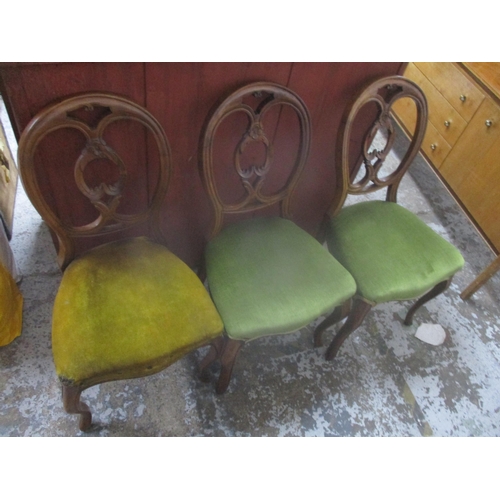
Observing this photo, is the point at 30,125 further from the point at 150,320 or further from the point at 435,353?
the point at 435,353

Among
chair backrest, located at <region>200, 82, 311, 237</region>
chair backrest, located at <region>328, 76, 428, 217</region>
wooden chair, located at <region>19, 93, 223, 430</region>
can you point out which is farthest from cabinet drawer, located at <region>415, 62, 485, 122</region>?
wooden chair, located at <region>19, 93, 223, 430</region>

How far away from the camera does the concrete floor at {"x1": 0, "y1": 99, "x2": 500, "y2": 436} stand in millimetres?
1319

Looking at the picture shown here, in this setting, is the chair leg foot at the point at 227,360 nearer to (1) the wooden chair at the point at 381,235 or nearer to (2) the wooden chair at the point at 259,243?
(2) the wooden chair at the point at 259,243

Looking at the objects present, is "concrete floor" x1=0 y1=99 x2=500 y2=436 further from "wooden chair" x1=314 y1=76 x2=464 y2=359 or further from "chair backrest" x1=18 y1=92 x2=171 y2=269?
"chair backrest" x1=18 y1=92 x2=171 y2=269

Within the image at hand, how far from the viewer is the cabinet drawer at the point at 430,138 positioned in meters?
2.30

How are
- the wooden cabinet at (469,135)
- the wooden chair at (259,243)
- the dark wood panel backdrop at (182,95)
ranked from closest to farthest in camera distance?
the dark wood panel backdrop at (182,95) → the wooden chair at (259,243) → the wooden cabinet at (469,135)

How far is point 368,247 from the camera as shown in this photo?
1.34 m

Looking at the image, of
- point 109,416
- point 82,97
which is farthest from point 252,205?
point 109,416

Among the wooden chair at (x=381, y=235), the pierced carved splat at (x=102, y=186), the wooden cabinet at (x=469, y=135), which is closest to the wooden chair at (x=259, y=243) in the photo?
the wooden chair at (x=381, y=235)

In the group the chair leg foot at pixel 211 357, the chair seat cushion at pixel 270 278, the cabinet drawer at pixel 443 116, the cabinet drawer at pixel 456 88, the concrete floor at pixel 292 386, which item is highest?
the cabinet drawer at pixel 456 88

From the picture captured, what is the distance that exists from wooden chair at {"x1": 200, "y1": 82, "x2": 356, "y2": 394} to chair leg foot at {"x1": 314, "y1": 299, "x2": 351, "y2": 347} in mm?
60

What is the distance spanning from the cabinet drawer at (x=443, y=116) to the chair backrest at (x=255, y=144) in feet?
4.38

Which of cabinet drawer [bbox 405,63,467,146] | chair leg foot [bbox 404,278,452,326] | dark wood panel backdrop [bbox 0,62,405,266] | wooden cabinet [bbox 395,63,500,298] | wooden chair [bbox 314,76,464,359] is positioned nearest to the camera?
dark wood panel backdrop [bbox 0,62,405,266]

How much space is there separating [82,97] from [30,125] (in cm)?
13
